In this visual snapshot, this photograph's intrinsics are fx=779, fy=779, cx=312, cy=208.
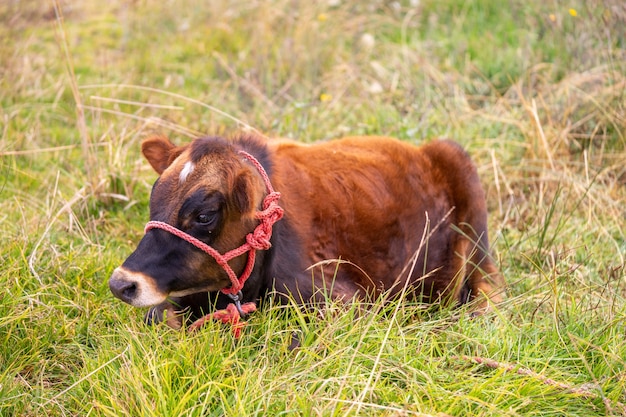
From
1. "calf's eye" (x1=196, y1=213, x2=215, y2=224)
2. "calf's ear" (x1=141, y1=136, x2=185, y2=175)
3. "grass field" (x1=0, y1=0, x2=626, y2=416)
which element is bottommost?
"grass field" (x1=0, y1=0, x2=626, y2=416)

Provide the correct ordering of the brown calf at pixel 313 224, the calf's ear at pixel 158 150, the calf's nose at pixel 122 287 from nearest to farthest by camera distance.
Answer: the calf's nose at pixel 122 287 < the brown calf at pixel 313 224 < the calf's ear at pixel 158 150

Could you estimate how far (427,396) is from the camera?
2.99 meters

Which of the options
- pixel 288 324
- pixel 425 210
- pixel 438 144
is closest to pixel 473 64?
pixel 438 144

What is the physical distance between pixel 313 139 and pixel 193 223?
276cm

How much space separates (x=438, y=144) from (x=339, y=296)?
53.6 inches

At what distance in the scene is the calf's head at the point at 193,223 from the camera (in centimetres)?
314

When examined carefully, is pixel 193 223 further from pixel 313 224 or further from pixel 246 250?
pixel 313 224

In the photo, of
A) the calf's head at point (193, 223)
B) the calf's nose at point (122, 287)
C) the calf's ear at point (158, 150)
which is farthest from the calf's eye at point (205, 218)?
the calf's ear at point (158, 150)

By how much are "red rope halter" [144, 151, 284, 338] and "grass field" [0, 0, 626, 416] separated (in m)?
0.10

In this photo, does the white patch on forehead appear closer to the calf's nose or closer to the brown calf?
the brown calf

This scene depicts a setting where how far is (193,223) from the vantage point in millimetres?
3203

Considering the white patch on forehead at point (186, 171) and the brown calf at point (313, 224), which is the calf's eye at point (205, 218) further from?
the white patch on forehead at point (186, 171)

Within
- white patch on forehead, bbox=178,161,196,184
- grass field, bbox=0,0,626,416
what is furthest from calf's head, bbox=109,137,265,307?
grass field, bbox=0,0,626,416

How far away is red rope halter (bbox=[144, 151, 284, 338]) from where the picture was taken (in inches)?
129
